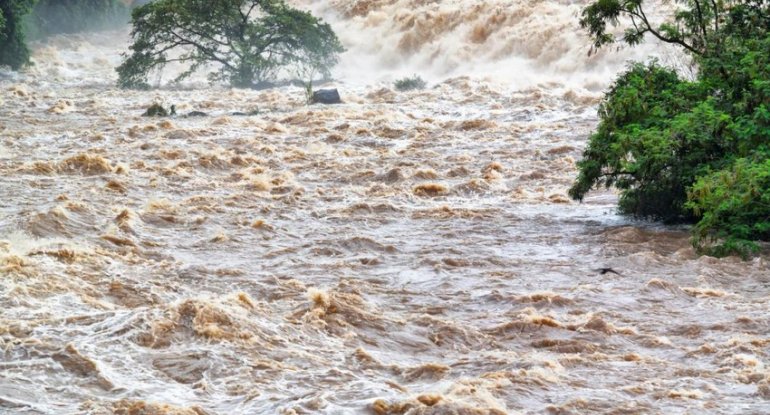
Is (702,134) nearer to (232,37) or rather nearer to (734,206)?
(734,206)

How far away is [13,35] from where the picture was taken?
3534 cm

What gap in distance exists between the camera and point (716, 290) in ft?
32.1

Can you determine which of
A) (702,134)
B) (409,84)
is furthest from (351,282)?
(409,84)

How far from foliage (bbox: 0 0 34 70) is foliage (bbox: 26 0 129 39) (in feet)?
25.9

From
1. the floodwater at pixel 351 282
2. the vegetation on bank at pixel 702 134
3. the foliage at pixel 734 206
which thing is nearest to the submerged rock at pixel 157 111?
the floodwater at pixel 351 282

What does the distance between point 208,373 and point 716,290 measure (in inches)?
184

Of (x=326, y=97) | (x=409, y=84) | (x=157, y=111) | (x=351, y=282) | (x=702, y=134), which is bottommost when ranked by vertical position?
(x=351, y=282)

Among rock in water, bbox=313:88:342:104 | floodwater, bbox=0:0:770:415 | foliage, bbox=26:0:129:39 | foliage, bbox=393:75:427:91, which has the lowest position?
floodwater, bbox=0:0:770:415

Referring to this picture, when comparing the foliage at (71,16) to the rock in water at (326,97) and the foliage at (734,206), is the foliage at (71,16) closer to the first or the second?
the rock in water at (326,97)

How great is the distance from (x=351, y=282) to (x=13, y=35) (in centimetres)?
2818

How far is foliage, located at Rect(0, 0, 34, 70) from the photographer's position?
110ft

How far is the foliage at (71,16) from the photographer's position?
149 feet

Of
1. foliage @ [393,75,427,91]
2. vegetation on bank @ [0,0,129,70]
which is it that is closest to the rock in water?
foliage @ [393,75,427,91]

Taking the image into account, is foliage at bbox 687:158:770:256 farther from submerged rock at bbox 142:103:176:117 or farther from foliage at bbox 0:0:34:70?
foliage at bbox 0:0:34:70
